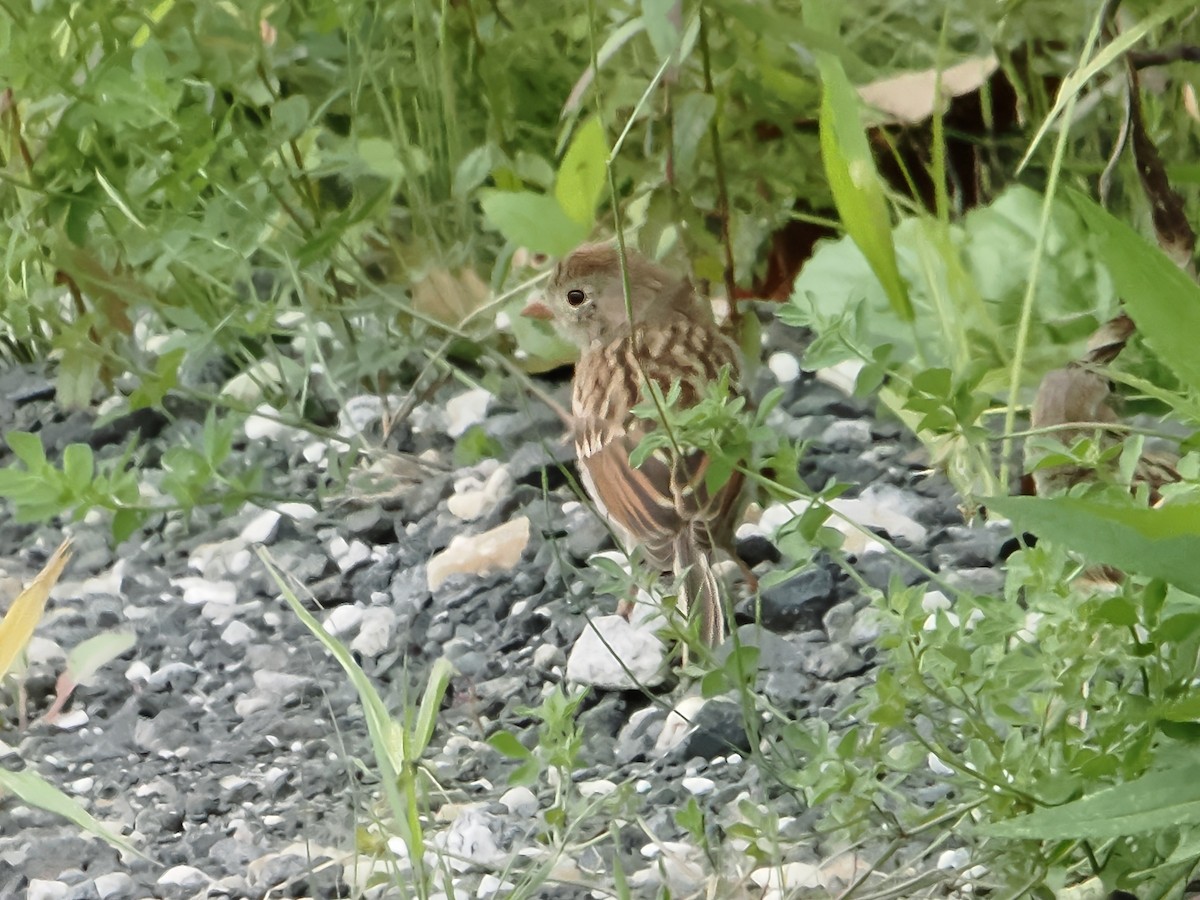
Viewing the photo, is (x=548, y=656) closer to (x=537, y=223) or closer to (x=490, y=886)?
(x=490, y=886)

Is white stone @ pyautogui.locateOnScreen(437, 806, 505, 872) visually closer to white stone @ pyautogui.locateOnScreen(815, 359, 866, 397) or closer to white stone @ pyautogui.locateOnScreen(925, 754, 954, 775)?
white stone @ pyautogui.locateOnScreen(925, 754, 954, 775)

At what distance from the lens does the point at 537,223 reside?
6.50 feet

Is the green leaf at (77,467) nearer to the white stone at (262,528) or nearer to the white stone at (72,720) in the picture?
the white stone at (72,720)

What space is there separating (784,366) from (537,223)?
4.59 ft

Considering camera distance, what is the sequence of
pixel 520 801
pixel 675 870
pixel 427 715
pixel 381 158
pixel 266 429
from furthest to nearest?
pixel 266 429
pixel 381 158
pixel 520 801
pixel 675 870
pixel 427 715

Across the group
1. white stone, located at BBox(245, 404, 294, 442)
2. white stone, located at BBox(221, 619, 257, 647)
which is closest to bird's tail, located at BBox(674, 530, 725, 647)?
white stone, located at BBox(221, 619, 257, 647)

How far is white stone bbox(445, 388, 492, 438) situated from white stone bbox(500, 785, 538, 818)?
1.25 metres

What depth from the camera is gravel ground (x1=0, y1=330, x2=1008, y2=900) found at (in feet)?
6.52

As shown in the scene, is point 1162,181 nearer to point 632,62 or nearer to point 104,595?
point 632,62

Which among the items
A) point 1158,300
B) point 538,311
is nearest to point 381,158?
point 538,311

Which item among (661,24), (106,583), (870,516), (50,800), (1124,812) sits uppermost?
(661,24)

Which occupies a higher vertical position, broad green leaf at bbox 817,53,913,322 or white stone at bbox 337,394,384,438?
broad green leaf at bbox 817,53,913,322

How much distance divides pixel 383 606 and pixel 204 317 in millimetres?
810

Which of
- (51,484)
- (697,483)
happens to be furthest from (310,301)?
(697,483)
